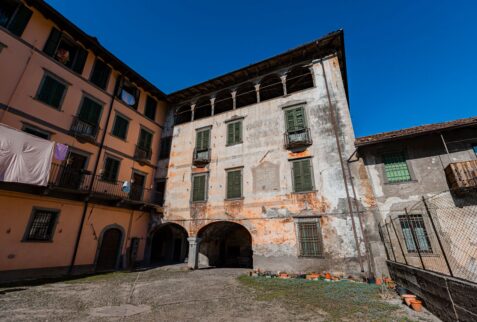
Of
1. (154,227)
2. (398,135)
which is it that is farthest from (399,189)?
(154,227)

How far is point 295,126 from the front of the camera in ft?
47.6

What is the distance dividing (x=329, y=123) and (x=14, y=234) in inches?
675

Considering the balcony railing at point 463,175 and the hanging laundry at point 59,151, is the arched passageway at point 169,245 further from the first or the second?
the balcony railing at point 463,175

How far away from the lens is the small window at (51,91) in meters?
12.4

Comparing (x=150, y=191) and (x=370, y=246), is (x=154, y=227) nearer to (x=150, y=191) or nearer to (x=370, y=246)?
(x=150, y=191)

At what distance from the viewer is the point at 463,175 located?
9.65 meters

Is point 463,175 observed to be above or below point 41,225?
above

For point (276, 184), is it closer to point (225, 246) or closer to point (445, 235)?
point (445, 235)

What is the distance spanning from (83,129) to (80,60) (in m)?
4.73

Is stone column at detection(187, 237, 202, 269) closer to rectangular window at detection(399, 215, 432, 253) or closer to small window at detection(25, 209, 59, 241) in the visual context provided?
small window at detection(25, 209, 59, 241)

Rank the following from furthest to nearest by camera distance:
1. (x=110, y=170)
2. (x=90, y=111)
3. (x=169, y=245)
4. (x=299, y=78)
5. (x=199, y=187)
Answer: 1. (x=169, y=245)
2. (x=299, y=78)
3. (x=199, y=187)
4. (x=110, y=170)
5. (x=90, y=111)

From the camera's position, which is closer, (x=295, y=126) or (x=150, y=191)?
(x=295, y=126)

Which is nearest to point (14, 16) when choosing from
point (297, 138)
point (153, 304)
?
point (153, 304)

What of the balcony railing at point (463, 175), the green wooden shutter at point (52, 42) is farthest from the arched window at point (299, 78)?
the green wooden shutter at point (52, 42)
